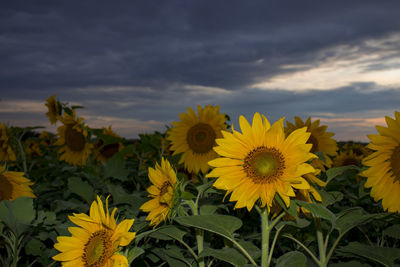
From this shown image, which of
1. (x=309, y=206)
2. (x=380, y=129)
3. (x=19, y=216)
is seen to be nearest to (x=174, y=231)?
(x=309, y=206)

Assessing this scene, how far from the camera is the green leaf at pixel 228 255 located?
74.9 inches

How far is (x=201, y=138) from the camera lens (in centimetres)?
510

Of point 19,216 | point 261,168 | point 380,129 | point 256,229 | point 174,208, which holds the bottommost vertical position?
point 256,229

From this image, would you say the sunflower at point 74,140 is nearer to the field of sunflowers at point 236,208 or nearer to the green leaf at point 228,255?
the field of sunflowers at point 236,208

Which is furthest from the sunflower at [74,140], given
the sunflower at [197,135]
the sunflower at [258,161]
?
the sunflower at [258,161]

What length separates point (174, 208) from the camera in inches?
83.4

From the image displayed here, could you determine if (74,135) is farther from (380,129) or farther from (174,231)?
(380,129)

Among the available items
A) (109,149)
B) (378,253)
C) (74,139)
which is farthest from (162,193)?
(109,149)

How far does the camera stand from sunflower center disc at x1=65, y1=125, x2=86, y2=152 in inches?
219

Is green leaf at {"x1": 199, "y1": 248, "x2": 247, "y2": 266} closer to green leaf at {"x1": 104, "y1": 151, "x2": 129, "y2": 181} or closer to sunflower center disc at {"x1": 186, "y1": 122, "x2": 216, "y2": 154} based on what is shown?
green leaf at {"x1": 104, "y1": 151, "x2": 129, "y2": 181}

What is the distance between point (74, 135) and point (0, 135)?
41.0 inches

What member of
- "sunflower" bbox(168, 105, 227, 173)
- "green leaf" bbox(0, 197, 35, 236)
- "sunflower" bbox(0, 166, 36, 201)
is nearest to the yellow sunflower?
"sunflower" bbox(0, 166, 36, 201)

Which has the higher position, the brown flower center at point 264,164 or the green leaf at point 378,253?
the brown flower center at point 264,164

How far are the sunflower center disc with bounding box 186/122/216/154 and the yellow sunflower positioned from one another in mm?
2617
